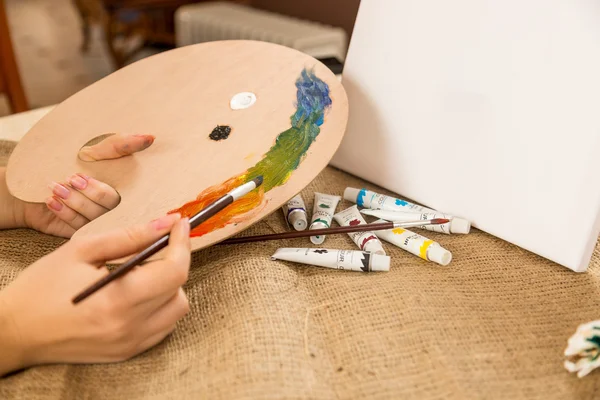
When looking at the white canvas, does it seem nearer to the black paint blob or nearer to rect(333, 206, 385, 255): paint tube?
rect(333, 206, 385, 255): paint tube

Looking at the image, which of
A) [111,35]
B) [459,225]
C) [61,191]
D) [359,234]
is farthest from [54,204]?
[111,35]

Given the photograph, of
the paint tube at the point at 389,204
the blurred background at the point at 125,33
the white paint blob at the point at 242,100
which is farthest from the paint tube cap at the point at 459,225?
the blurred background at the point at 125,33

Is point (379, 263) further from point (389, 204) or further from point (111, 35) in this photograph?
point (111, 35)

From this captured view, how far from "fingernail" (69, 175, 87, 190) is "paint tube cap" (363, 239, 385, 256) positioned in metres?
0.38

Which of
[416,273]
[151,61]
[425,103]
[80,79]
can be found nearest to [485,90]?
[425,103]

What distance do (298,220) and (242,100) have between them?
20cm

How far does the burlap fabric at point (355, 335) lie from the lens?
576 mm

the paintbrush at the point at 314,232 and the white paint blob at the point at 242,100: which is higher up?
the white paint blob at the point at 242,100

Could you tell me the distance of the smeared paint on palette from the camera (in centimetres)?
73

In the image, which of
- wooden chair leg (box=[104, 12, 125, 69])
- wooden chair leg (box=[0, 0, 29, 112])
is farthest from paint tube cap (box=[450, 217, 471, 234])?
wooden chair leg (box=[104, 12, 125, 69])

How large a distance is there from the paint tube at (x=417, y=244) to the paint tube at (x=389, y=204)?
0.05 m

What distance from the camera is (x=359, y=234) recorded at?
802 mm

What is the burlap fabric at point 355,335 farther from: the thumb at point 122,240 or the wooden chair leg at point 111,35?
the wooden chair leg at point 111,35

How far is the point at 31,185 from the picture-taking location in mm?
787
